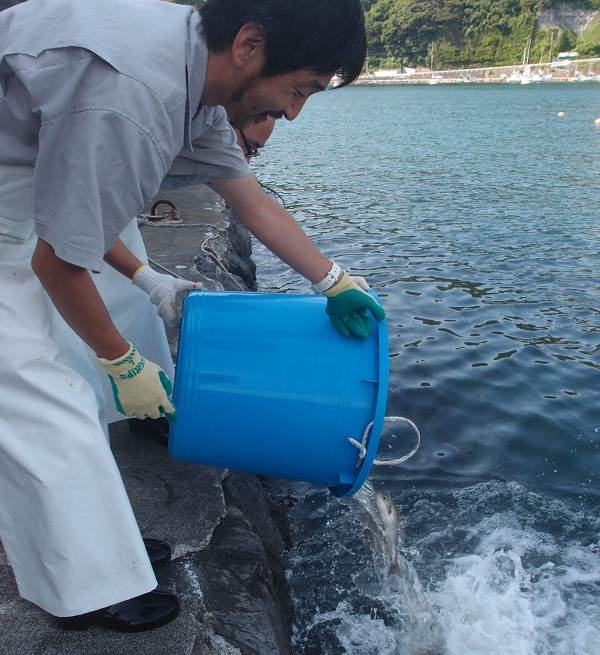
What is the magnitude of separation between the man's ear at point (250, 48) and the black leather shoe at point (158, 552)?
5.25ft

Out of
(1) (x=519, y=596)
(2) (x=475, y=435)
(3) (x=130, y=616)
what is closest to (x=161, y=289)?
(3) (x=130, y=616)

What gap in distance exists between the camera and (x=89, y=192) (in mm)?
1554

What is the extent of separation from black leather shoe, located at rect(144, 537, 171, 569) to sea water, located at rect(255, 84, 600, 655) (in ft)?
2.58

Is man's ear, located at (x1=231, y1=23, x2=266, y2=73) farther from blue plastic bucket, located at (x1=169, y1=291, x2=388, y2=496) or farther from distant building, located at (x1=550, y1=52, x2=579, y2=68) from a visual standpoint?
distant building, located at (x1=550, y1=52, x2=579, y2=68)

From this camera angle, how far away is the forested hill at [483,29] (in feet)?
Result: 307

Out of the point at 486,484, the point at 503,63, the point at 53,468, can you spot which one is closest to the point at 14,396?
the point at 53,468

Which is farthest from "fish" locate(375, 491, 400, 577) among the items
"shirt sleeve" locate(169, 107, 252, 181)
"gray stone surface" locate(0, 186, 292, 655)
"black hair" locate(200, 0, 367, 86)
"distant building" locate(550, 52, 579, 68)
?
"distant building" locate(550, 52, 579, 68)

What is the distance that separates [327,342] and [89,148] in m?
1.08

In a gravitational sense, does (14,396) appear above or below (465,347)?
above

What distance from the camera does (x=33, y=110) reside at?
157 centimetres

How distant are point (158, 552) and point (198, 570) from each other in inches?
6.2

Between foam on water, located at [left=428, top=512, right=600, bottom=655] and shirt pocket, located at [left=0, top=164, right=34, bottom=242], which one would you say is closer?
shirt pocket, located at [left=0, top=164, right=34, bottom=242]

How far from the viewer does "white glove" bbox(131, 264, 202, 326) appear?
2.62 m

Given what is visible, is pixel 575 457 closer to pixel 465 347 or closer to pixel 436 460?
pixel 436 460
